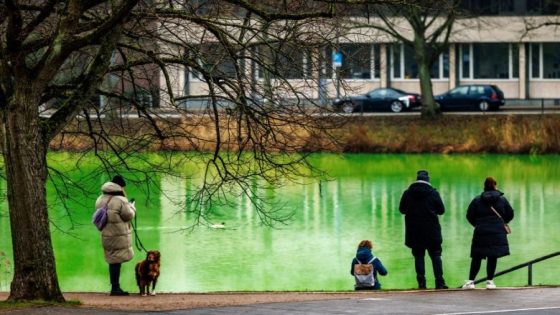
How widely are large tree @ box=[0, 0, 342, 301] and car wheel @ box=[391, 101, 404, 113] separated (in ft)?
127

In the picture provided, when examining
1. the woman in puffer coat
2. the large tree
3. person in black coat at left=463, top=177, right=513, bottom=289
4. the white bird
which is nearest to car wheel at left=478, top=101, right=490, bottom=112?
the white bird

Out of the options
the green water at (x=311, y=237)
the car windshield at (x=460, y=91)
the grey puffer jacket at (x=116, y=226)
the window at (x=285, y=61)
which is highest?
the car windshield at (x=460, y=91)

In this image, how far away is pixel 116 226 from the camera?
18.0 meters

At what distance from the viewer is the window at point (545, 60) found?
72000 mm

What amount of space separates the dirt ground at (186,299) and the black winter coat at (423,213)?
1.95 metres

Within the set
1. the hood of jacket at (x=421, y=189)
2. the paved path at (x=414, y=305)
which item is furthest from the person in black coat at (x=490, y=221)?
the paved path at (x=414, y=305)

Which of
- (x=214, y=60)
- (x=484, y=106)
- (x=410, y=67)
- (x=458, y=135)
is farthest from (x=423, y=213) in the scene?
(x=410, y=67)

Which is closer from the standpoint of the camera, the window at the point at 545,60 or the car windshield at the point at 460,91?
the car windshield at the point at 460,91

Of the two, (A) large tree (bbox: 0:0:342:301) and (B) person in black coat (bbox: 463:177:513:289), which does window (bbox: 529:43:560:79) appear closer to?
(A) large tree (bbox: 0:0:342:301)

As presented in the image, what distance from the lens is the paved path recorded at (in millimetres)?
13891

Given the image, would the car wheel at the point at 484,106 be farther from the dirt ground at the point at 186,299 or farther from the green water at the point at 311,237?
the dirt ground at the point at 186,299

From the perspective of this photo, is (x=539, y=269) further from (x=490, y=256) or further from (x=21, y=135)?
(x=21, y=135)

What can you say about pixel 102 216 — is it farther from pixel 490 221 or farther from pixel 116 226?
pixel 490 221

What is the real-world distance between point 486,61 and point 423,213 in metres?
55.8
